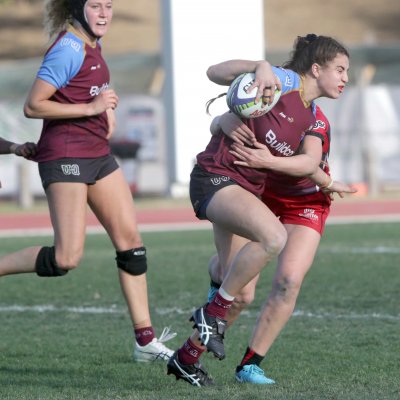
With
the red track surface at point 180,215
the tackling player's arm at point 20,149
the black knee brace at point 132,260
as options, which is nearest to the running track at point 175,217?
the red track surface at point 180,215

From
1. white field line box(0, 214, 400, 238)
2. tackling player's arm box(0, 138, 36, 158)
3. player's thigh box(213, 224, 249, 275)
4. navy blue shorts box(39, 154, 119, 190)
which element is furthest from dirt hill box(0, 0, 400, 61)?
player's thigh box(213, 224, 249, 275)

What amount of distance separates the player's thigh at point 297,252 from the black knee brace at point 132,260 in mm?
1055

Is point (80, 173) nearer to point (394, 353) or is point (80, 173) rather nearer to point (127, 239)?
point (127, 239)

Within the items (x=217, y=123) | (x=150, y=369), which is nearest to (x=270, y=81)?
(x=217, y=123)

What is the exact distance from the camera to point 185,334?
7.97 meters

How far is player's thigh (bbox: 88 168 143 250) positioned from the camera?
22.5ft

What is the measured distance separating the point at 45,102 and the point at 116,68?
22902mm

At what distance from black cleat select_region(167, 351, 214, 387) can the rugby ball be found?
136cm

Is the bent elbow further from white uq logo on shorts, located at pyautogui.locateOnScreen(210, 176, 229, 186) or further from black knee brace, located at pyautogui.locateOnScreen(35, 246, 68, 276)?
white uq logo on shorts, located at pyautogui.locateOnScreen(210, 176, 229, 186)

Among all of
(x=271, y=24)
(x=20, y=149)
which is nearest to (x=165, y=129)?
(x=20, y=149)

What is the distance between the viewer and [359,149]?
2644cm

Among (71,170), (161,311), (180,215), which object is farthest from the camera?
(180,215)

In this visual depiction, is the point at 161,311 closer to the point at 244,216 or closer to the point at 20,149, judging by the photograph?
the point at 20,149

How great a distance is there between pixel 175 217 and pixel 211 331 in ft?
47.8
